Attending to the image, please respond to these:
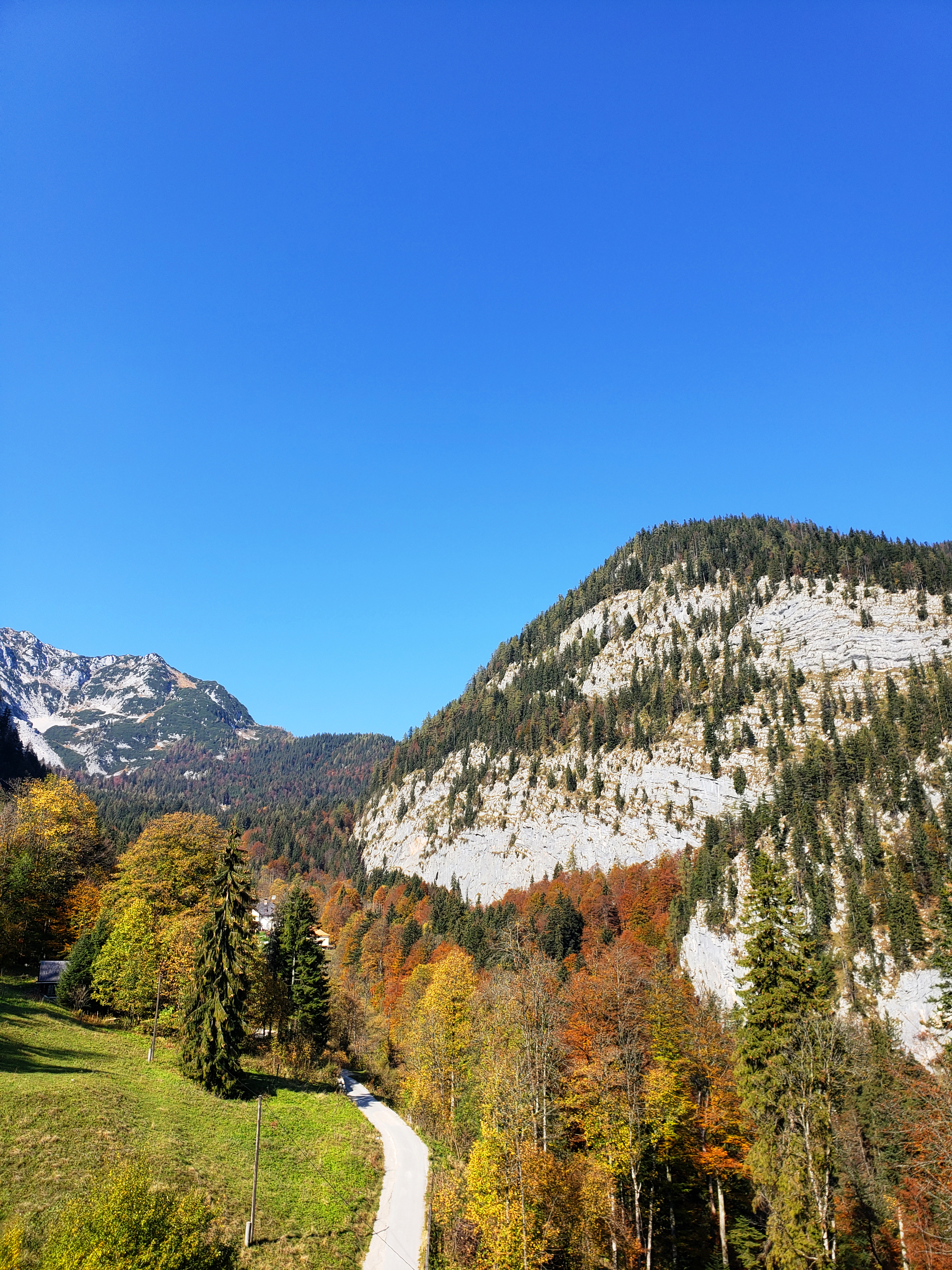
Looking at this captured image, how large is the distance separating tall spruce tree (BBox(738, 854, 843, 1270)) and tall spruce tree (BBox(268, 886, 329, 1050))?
35.6 m

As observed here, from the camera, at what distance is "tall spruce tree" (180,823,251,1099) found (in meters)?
36.3

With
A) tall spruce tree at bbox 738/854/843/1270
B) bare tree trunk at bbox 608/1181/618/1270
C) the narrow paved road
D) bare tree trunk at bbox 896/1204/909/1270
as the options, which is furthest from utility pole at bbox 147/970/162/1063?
bare tree trunk at bbox 896/1204/909/1270

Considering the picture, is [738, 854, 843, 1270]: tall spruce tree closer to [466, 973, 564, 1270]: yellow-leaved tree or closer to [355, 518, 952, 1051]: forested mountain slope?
[466, 973, 564, 1270]: yellow-leaved tree

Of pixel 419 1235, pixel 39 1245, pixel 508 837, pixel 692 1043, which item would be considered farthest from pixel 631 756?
pixel 39 1245

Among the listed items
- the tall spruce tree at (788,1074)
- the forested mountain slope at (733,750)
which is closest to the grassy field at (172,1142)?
the tall spruce tree at (788,1074)

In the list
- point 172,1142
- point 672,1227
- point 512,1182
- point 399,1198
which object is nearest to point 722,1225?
point 672,1227

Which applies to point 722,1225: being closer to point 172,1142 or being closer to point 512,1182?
point 512,1182

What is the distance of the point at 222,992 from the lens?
37406mm

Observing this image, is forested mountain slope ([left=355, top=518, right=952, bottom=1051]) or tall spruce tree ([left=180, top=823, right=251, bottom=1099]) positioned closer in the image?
tall spruce tree ([left=180, top=823, right=251, bottom=1099])

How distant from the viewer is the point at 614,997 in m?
37.6

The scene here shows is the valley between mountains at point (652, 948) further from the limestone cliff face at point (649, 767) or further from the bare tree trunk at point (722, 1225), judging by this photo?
the limestone cliff face at point (649, 767)

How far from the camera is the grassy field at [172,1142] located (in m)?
21.9

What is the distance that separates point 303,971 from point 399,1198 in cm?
2299

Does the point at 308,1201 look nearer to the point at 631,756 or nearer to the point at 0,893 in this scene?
the point at 0,893
